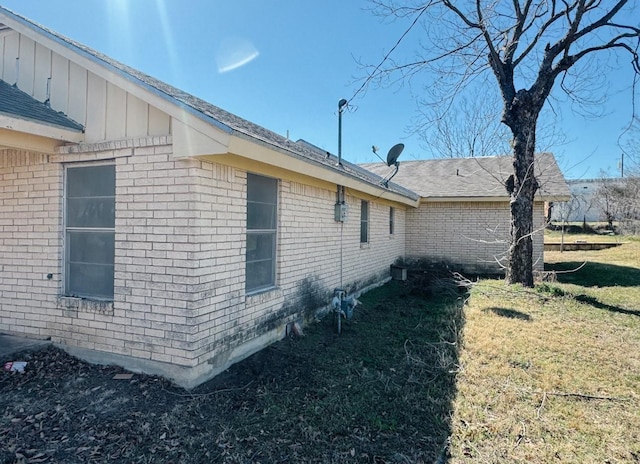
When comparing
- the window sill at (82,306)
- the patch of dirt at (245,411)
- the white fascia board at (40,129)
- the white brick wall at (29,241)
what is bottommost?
the patch of dirt at (245,411)

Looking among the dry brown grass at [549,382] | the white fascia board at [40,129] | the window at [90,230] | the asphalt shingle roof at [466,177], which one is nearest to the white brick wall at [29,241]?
the window at [90,230]

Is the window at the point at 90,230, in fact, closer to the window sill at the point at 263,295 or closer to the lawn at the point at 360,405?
the lawn at the point at 360,405

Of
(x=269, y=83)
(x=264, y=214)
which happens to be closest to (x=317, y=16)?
(x=269, y=83)

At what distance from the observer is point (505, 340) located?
5758 millimetres

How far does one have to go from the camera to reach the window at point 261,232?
509 cm

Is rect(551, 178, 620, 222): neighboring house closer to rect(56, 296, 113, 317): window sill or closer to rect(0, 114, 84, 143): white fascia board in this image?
rect(56, 296, 113, 317): window sill

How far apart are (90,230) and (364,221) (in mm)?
6587

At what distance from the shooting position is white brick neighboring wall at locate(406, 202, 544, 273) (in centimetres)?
1323

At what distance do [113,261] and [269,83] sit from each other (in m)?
8.57

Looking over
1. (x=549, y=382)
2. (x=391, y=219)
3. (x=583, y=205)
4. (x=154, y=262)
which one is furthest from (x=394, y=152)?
(x=583, y=205)

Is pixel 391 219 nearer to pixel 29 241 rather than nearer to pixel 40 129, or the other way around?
pixel 29 241

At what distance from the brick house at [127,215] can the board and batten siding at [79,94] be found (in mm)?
18

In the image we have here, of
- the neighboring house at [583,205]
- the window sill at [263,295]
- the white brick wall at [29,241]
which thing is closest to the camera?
the white brick wall at [29,241]

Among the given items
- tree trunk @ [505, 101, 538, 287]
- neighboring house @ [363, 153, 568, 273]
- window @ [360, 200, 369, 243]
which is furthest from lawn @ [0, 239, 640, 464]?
neighboring house @ [363, 153, 568, 273]
